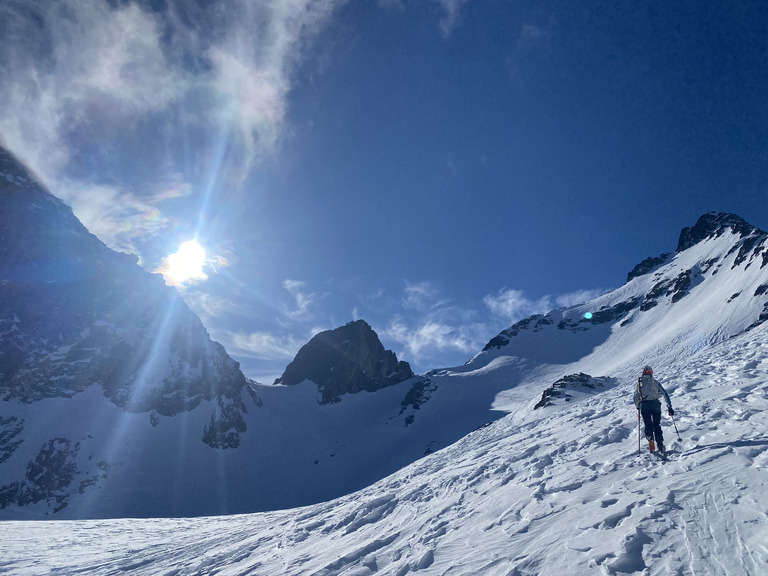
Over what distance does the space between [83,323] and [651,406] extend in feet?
241

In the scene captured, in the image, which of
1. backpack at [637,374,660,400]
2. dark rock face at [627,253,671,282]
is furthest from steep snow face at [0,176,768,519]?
dark rock face at [627,253,671,282]

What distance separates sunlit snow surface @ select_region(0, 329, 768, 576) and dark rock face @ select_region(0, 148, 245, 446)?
51738mm

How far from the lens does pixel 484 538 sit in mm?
6102

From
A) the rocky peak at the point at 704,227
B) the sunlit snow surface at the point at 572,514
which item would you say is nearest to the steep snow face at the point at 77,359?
the sunlit snow surface at the point at 572,514

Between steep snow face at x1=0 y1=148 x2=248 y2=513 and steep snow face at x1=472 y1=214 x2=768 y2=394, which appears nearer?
steep snow face at x1=0 y1=148 x2=248 y2=513

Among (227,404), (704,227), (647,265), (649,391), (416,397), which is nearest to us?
(649,391)

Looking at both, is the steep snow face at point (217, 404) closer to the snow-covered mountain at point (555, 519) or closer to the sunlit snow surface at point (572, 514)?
the snow-covered mountain at point (555, 519)

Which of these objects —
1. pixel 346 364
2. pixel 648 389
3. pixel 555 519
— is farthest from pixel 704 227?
pixel 555 519

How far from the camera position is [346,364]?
319 feet

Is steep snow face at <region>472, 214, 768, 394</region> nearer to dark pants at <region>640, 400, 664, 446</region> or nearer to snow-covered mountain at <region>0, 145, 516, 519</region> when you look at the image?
snow-covered mountain at <region>0, 145, 516, 519</region>

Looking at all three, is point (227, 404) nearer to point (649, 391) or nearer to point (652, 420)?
point (649, 391)

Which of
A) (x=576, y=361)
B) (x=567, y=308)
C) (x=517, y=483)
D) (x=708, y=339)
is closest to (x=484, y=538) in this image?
(x=517, y=483)

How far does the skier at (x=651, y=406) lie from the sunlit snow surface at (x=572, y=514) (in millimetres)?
341

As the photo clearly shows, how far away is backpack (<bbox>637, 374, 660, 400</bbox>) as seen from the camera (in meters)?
8.58
